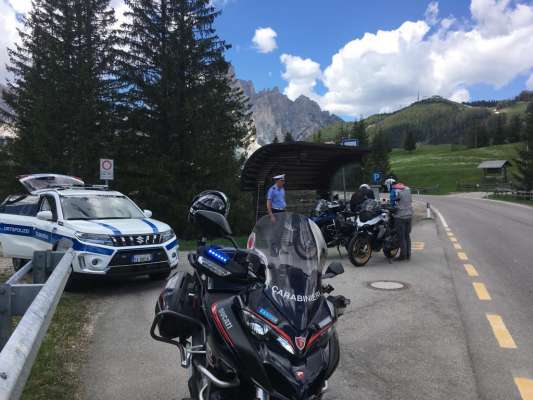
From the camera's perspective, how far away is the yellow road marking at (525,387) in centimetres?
396

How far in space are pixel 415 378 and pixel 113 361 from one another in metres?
3.00

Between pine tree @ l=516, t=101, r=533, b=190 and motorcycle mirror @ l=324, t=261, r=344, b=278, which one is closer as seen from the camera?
motorcycle mirror @ l=324, t=261, r=344, b=278

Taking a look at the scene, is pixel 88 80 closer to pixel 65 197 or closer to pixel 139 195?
pixel 139 195

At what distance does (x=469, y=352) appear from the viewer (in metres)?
4.96

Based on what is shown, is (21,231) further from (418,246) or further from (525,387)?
(418,246)

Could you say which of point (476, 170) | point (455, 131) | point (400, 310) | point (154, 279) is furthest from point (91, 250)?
point (455, 131)

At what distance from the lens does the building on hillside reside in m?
84.7

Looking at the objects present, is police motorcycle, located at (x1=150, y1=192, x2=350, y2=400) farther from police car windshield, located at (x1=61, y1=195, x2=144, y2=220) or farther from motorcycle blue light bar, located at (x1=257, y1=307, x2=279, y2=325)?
police car windshield, located at (x1=61, y1=195, x2=144, y2=220)

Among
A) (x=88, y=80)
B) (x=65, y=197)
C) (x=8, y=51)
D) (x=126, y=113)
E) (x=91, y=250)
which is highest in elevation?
(x=8, y=51)

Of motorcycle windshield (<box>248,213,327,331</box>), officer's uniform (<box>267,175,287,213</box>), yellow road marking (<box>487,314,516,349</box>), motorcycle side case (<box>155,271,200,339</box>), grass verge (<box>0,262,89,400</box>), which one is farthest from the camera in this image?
officer's uniform (<box>267,175,287,213</box>)

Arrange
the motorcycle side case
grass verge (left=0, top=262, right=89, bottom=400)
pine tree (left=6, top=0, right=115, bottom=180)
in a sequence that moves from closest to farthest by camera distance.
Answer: the motorcycle side case < grass verge (left=0, top=262, right=89, bottom=400) < pine tree (left=6, top=0, right=115, bottom=180)

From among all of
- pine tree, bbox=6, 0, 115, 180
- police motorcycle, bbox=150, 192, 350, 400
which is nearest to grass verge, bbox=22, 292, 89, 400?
police motorcycle, bbox=150, 192, 350, 400

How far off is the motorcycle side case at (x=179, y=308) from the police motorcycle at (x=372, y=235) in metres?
6.85

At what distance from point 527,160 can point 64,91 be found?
4790 centimetres
